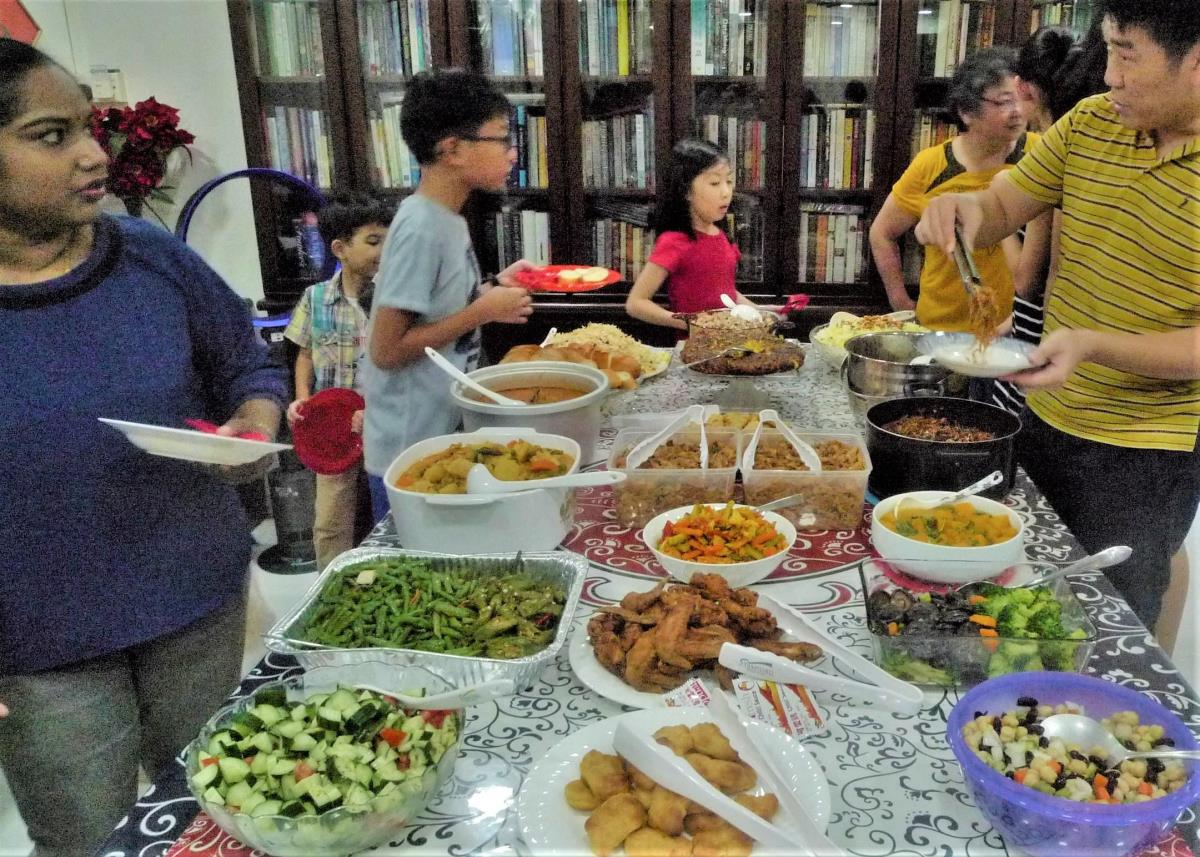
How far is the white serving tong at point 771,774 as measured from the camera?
74 cm

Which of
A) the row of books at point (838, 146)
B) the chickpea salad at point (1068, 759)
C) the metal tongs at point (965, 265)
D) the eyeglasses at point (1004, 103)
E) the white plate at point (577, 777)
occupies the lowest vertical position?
the white plate at point (577, 777)

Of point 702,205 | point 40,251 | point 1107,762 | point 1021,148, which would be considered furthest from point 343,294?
point 1107,762

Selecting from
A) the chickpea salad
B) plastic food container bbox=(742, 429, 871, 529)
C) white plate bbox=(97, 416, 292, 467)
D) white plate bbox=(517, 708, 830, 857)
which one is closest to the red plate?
plastic food container bbox=(742, 429, 871, 529)

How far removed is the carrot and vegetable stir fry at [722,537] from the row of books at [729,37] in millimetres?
2599

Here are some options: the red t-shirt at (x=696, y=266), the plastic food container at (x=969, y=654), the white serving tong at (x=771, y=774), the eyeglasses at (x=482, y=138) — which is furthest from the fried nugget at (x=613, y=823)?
the red t-shirt at (x=696, y=266)

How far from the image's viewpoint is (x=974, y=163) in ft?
9.33

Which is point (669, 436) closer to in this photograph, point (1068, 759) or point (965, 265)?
point (965, 265)

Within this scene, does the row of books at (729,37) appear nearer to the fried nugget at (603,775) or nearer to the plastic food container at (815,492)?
the plastic food container at (815,492)

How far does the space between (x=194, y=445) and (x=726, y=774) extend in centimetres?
73

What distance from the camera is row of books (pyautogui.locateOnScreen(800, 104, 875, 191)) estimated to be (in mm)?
3441

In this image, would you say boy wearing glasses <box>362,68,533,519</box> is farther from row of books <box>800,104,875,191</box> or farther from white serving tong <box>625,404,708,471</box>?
row of books <box>800,104,875,191</box>

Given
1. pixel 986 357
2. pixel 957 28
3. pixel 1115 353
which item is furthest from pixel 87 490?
pixel 957 28

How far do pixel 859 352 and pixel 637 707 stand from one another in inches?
46.3

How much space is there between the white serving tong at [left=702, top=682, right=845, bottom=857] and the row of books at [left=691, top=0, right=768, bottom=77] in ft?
9.97
